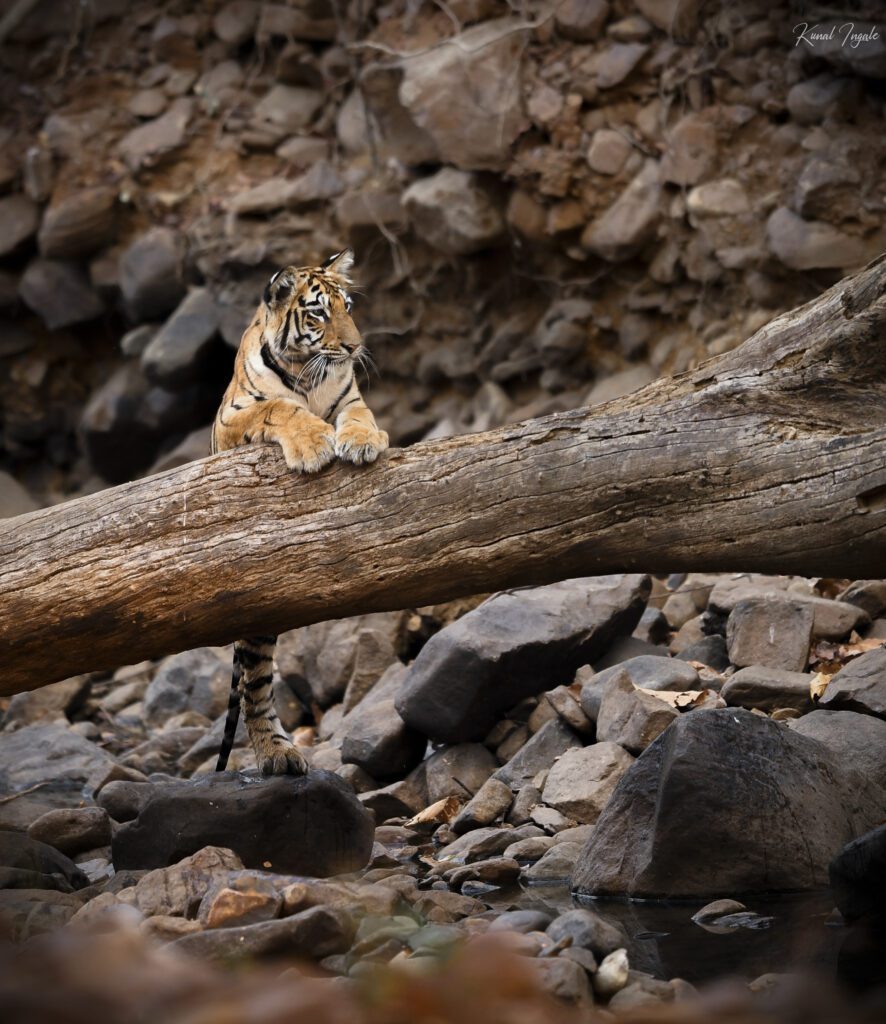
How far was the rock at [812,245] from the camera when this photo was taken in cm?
850

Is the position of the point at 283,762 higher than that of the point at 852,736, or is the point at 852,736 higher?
the point at 283,762

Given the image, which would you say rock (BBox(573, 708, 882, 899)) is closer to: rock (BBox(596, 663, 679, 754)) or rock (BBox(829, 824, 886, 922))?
rock (BBox(829, 824, 886, 922))

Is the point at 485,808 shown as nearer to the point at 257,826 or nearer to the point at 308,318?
the point at 257,826

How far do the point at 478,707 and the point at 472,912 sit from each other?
74.9 inches

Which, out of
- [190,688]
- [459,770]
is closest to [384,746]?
[459,770]

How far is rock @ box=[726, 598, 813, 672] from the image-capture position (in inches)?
241

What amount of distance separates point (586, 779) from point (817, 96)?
5.54m

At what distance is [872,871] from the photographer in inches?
153

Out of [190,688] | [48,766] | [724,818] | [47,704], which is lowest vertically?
[190,688]

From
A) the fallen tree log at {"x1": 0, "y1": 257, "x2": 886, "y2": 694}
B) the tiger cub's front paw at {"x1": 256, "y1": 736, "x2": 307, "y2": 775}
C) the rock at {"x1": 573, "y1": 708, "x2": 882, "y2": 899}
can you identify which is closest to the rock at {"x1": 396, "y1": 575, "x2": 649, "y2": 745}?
the tiger cub's front paw at {"x1": 256, "y1": 736, "x2": 307, "y2": 775}

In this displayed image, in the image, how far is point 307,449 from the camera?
445cm

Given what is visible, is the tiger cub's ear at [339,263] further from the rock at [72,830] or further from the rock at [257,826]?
the rock at [72,830]

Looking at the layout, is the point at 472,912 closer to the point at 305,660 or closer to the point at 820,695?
the point at 820,695

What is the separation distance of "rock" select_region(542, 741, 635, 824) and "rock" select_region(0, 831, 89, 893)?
1.98 m
